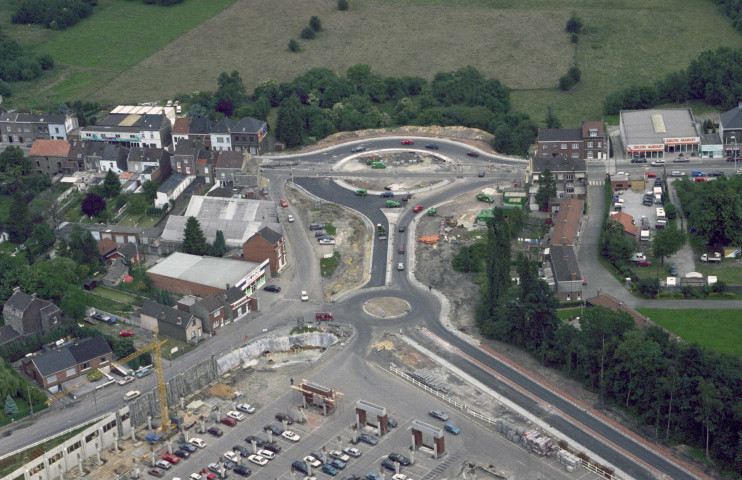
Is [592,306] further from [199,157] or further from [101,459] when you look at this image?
[199,157]

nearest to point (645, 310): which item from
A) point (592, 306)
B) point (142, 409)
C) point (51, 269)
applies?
point (592, 306)

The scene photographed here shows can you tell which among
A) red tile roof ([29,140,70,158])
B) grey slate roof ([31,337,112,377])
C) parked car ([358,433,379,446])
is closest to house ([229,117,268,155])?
red tile roof ([29,140,70,158])

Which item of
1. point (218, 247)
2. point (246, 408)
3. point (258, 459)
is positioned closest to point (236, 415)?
point (246, 408)

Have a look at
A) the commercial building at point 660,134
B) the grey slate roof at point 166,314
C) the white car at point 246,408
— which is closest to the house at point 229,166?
the grey slate roof at point 166,314

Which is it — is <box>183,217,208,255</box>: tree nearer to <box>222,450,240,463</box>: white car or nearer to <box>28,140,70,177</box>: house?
<box>28,140,70,177</box>: house

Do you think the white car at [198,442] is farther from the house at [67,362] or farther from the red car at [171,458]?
the house at [67,362]
